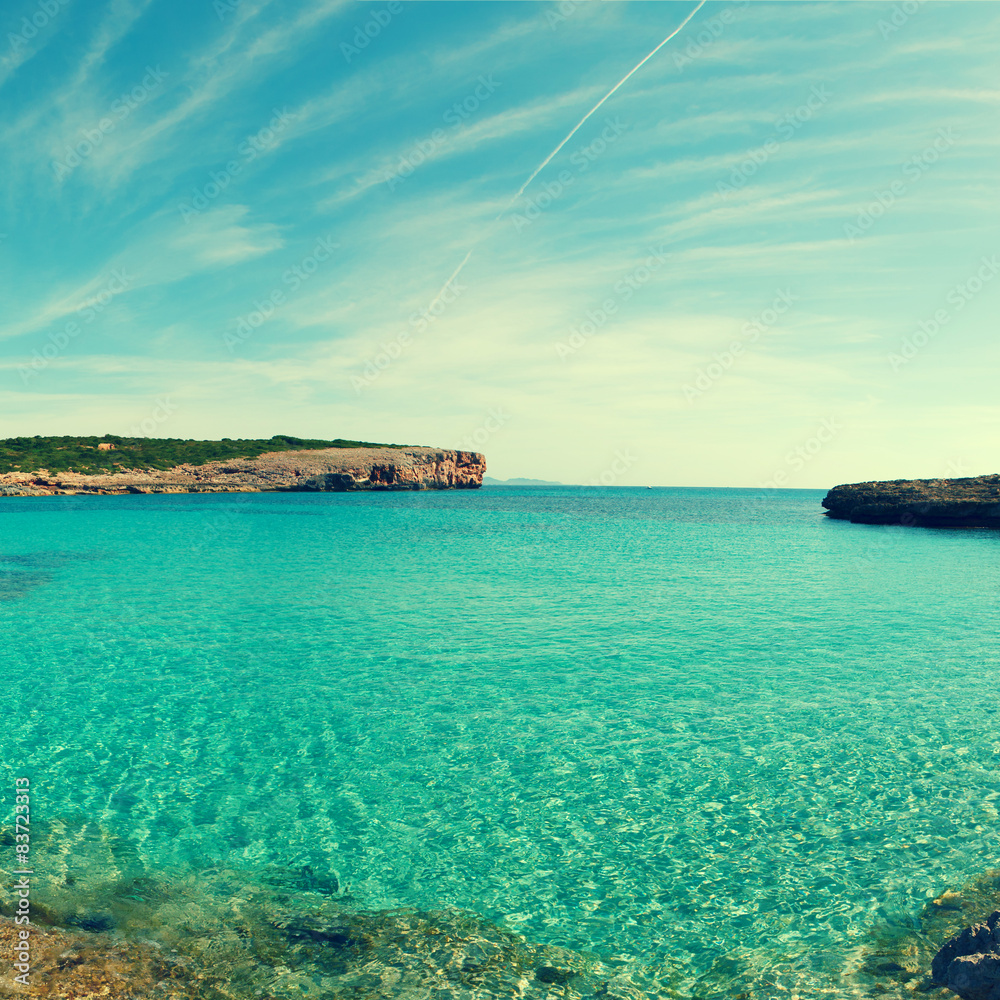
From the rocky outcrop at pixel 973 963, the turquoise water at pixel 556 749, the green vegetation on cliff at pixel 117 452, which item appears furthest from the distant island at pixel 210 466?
the rocky outcrop at pixel 973 963

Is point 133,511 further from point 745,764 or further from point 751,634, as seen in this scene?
point 745,764

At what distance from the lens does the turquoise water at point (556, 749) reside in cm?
702

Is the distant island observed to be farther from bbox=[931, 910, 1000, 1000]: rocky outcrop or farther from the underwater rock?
bbox=[931, 910, 1000, 1000]: rocky outcrop

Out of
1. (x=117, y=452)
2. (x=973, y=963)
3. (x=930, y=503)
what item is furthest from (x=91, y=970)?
(x=117, y=452)

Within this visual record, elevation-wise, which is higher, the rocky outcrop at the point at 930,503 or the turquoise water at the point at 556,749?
the rocky outcrop at the point at 930,503

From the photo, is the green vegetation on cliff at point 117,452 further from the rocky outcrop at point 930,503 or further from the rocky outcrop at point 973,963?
the rocky outcrop at point 973,963

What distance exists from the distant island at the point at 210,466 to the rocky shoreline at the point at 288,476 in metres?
0.14

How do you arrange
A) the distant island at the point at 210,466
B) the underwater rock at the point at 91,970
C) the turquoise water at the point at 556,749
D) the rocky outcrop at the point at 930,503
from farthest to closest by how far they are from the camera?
the distant island at the point at 210,466 → the rocky outcrop at the point at 930,503 → the turquoise water at the point at 556,749 → the underwater rock at the point at 91,970

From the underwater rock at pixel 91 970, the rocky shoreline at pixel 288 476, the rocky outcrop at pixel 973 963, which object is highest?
the rocky shoreline at pixel 288 476

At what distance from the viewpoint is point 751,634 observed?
18.5m

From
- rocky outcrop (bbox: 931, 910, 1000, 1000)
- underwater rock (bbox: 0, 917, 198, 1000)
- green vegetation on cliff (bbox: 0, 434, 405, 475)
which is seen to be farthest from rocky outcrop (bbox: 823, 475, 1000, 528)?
green vegetation on cliff (bbox: 0, 434, 405, 475)

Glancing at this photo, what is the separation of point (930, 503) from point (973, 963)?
63257 millimetres

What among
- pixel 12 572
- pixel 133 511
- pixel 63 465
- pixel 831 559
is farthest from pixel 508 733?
pixel 63 465

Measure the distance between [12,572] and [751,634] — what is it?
30511 millimetres
